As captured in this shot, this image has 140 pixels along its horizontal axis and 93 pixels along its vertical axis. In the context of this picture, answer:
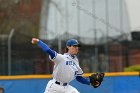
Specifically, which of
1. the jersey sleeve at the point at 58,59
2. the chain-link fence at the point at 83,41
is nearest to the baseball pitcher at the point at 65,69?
the jersey sleeve at the point at 58,59

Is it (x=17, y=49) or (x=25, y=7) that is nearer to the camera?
(x=17, y=49)

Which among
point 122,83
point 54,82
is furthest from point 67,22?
point 54,82

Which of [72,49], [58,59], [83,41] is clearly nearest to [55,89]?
[58,59]

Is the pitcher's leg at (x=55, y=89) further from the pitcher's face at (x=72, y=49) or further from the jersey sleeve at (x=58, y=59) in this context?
the pitcher's face at (x=72, y=49)

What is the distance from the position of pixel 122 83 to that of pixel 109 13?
8703mm

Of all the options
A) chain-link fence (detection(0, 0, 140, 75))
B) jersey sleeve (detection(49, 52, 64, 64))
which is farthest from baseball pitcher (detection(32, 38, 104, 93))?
chain-link fence (detection(0, 0, 140, 75))

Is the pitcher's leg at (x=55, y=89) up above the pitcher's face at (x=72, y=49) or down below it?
below

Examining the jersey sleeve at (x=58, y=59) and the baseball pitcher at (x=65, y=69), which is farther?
the baseball pitcher at (x=65, y=69)

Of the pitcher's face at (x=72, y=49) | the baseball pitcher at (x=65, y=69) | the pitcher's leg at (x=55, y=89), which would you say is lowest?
the pitcher's leg at (x=55, y=89)

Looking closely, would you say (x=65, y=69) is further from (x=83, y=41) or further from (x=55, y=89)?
(x=83, y=41)

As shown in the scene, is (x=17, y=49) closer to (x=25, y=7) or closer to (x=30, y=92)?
(x=25, y=7)

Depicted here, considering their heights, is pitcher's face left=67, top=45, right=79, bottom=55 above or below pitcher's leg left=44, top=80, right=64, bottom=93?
above

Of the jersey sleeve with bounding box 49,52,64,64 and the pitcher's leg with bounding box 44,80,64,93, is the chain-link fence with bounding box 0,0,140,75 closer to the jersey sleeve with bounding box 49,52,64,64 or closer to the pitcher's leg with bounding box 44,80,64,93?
the pitcher's leg with bounding box 44,80,64,93

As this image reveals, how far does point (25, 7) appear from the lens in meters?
23.8
